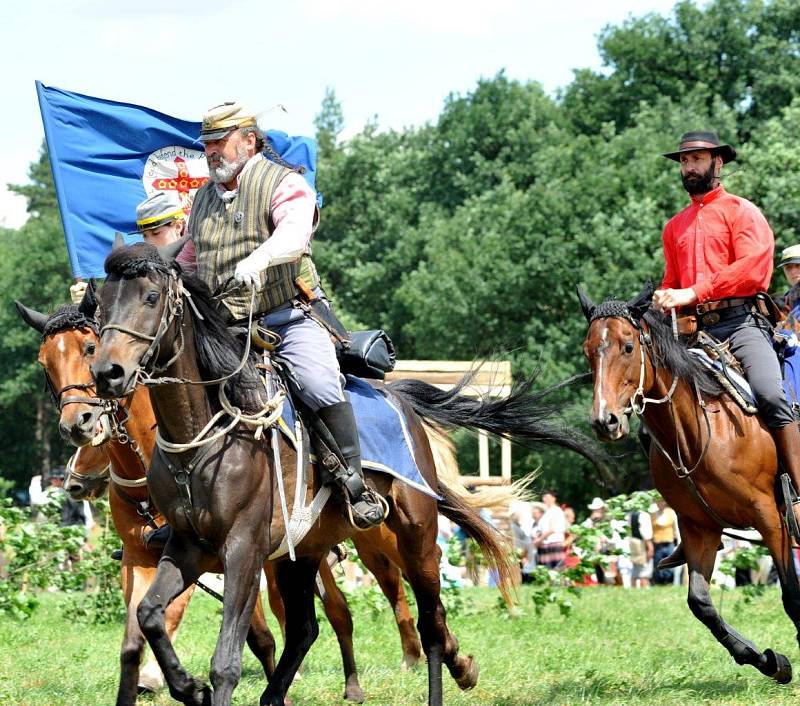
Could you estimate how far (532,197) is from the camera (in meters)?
32.7

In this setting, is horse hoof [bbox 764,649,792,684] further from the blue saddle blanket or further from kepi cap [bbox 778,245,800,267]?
kepi cap [bbox 778,245,800,267]

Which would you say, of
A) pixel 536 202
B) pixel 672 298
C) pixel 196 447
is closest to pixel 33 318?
pixel 196 447

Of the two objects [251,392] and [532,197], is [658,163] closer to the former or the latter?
[532,197]

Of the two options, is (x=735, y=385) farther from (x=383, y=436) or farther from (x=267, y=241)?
(x=267, y=241)

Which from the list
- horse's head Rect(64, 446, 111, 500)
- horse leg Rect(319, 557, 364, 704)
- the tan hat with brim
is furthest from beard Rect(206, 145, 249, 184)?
horse leg Rect(319, 557, 364, 704)

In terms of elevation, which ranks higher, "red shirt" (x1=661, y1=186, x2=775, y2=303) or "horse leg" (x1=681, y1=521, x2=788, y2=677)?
"red shirt" (x1=661, y1=186, x2=775, y2=303)

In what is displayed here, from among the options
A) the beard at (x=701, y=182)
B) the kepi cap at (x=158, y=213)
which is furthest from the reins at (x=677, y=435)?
the kepi cap at (x=158, y=213)

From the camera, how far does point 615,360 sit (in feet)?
25.3

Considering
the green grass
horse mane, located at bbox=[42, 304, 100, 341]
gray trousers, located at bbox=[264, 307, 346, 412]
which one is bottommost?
the green grass

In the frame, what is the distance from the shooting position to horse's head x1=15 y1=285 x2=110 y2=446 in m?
7.17

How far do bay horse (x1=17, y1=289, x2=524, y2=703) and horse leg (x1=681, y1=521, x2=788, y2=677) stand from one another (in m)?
1.59

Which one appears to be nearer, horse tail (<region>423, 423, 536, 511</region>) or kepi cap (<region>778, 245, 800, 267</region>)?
horse tail (<region>423, 423, 536, 511</region>)

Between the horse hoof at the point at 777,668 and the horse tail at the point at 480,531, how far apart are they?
6.13 ft

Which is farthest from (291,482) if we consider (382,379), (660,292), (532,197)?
(532,197)
